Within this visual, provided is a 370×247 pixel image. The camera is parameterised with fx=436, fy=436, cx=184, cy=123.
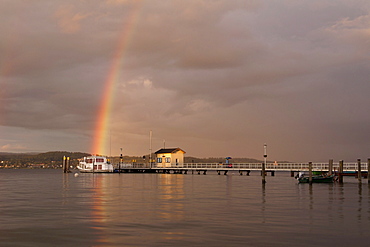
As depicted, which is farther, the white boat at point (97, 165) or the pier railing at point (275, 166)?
the white boat at point (97, 165)

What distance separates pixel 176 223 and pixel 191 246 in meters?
6.31

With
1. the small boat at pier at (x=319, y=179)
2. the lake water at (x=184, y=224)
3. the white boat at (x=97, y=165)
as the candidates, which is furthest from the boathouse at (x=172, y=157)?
the lake water at (x=184, y=224)

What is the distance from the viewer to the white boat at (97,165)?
425 ft

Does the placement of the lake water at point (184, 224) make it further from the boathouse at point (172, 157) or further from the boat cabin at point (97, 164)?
the boat cabin at point (97, 164)

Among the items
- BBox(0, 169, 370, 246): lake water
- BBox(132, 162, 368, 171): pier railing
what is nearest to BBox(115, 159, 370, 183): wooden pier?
BBox(132, 162, 368, 171): pier railing

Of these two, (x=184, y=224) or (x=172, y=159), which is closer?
(x=184, y=224)

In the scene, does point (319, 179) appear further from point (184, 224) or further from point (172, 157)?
point (172, 157)

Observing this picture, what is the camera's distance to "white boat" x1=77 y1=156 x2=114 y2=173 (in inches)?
5100

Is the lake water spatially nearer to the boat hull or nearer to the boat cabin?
the boat hull

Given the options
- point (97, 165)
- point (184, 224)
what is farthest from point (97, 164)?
point (184, 224)

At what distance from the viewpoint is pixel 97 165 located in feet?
431

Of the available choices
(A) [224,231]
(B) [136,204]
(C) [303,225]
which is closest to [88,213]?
(B) [136,204]

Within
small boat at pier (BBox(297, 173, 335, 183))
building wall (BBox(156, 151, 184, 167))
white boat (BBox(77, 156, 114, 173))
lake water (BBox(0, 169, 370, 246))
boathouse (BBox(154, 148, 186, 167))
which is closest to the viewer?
lake water (BBox(0, 169, 370, 246))

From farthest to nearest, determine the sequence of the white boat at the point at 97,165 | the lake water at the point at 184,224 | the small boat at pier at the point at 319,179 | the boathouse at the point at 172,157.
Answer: the white boat at the point at 97,165
the boathouse at the point at 172,157
the small boat at pier at the point at 319,179
the lake water at the point at 184,224
